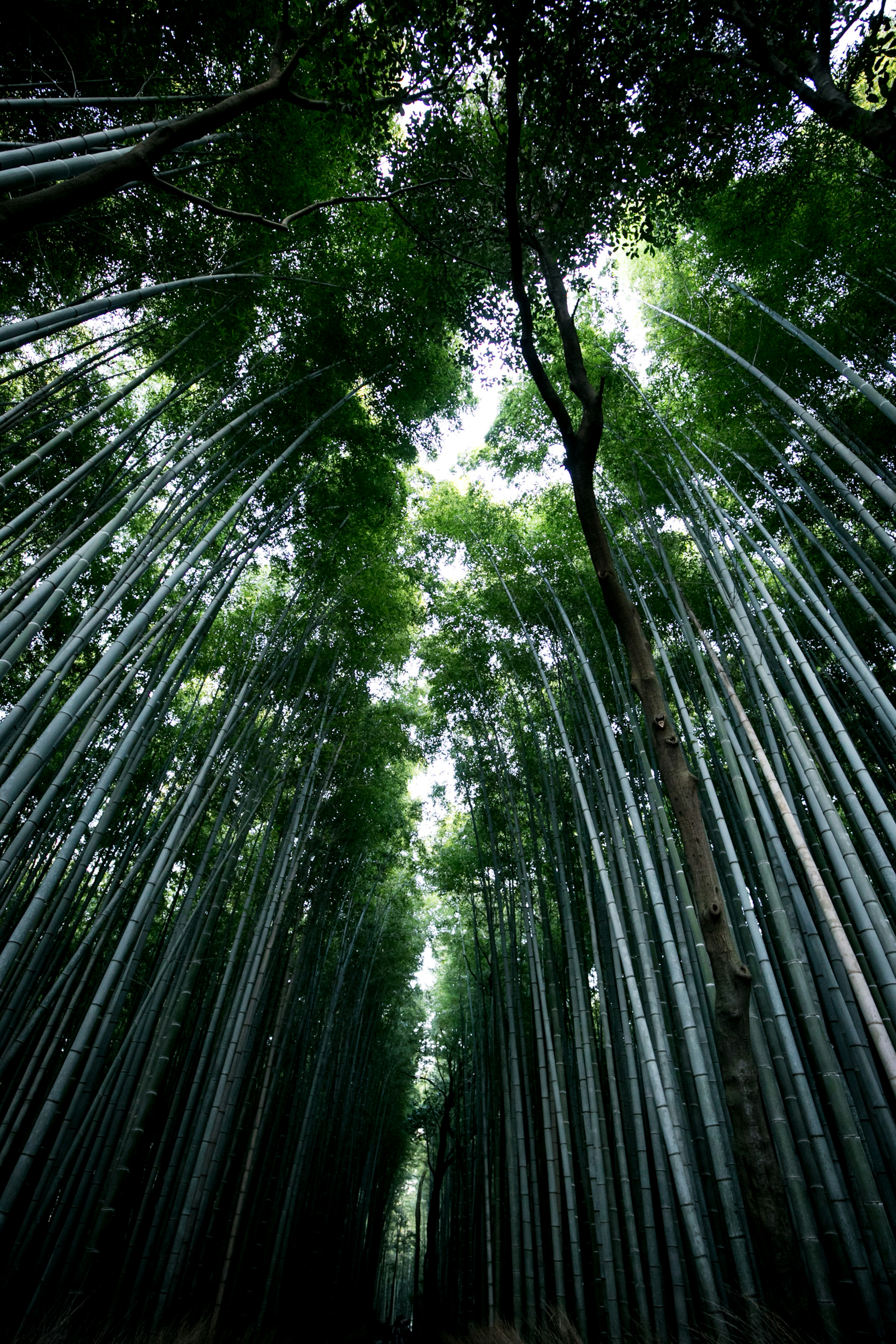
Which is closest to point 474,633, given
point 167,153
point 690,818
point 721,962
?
point 690,818

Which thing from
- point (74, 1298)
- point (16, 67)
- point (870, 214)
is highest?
point (870, 214)

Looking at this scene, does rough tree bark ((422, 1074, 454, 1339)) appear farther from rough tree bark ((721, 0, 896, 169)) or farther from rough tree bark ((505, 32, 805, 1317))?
rough tree bark ((721, 0, 896, 169))

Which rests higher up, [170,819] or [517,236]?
[517,236]

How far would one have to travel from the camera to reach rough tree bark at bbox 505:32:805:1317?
1638 millimetres

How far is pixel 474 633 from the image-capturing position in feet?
18.0

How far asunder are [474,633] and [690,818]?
3.57 meters

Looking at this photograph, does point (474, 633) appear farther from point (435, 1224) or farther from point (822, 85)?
point (435, 1224)

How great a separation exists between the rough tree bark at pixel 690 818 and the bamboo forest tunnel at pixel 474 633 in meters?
0.02

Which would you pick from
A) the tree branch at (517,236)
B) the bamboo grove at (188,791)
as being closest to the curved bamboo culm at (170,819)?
the bamboo grove at (188,791)

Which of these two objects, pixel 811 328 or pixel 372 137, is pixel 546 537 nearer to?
pixel 811 328

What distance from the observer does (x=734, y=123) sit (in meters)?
3.03

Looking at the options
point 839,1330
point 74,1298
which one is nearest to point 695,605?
point 839,1330

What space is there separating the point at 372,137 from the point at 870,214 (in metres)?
2.94

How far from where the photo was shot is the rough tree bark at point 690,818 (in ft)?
5.37
